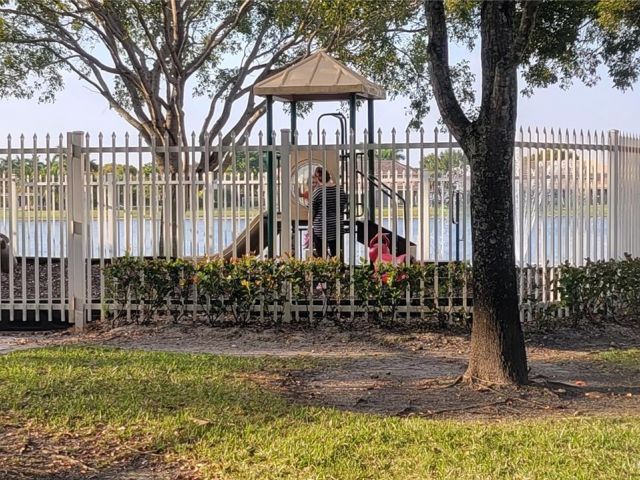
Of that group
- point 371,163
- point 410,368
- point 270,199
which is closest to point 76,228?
point 270,199

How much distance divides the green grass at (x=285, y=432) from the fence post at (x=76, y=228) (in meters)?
2.64

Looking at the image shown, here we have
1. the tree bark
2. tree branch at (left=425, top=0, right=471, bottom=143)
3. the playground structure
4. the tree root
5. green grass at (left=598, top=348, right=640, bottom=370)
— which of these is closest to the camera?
the tree root

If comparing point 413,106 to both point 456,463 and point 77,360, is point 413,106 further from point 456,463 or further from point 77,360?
point 456,463

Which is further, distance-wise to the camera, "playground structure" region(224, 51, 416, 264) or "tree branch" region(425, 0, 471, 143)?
"playground structure" region(224, 51, 416, 264)

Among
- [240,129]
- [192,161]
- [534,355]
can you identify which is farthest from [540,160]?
[240,129]

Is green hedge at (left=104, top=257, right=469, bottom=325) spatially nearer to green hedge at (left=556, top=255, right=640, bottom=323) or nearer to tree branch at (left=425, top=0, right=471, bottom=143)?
green hedge at (left=556, top=255, right=640, bottom=323)

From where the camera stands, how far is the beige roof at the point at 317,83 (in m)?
11.1

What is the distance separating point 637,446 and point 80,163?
7.25 meters

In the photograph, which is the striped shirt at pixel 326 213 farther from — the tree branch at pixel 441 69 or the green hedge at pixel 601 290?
the tree branch at pixel 441 69

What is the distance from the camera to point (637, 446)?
4988 millimetres

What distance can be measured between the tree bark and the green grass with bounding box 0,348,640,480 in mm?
1025

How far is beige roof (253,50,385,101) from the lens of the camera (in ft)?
36.6

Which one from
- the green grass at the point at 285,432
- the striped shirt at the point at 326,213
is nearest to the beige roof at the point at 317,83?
the striped shirt at the point at 326,213

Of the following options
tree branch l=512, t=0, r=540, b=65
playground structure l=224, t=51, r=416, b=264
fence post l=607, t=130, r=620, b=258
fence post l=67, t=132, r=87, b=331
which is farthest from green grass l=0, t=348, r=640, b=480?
fence post l=607, t=130, r=620, b=258
